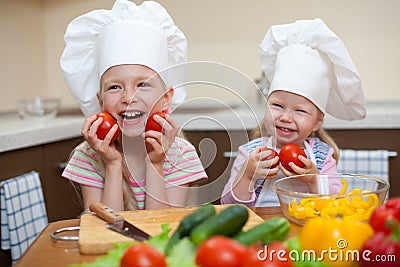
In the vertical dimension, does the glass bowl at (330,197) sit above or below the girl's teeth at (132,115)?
below

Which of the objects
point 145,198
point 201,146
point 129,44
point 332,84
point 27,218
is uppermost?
point 129,44

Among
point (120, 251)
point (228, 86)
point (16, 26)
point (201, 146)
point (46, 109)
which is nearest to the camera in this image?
point (120, 251)

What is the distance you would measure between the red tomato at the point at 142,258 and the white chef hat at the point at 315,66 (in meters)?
0.96

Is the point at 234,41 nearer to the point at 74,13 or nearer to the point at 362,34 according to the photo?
the point at 362,34

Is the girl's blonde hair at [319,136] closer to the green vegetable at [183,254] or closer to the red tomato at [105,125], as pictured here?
the red tomato at [105,125]

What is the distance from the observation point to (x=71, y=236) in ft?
3.74

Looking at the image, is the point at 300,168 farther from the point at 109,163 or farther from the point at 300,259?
the point at 300,259

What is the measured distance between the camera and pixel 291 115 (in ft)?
5.23

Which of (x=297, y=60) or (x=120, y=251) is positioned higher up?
(x=297, y=60)

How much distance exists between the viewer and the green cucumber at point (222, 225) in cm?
82

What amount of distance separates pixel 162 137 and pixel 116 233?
0.41 metres

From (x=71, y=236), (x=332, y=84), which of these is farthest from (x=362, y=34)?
(x=71, y=236)

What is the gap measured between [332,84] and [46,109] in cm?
127

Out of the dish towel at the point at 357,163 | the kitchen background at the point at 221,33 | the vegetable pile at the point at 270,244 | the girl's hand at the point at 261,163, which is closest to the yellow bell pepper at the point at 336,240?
the vegetable pile at the point at 270,244
